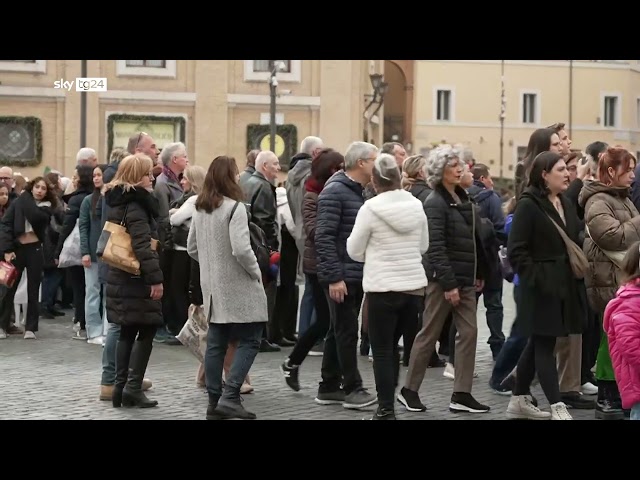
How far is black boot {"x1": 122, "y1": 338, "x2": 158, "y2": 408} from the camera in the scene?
400 inches

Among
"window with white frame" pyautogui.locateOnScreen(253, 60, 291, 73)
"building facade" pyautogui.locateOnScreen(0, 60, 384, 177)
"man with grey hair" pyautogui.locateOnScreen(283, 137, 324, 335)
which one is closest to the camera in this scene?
"man with grey hair" pyautogui.locateOnScreen(283, 137, 324, 335)

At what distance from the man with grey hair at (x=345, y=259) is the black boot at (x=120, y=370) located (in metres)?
1.63

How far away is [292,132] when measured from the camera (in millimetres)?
37844

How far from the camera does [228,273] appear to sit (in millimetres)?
9617

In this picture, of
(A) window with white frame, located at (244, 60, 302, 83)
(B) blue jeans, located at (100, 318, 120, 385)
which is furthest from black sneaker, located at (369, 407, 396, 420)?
(A) window with white frame, located at (244, 60, 302, 83)

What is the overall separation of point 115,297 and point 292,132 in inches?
1101

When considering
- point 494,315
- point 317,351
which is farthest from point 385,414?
point 317,351

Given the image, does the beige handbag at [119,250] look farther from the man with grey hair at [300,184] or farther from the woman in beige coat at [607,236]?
the woman in beige coat at [607,236]

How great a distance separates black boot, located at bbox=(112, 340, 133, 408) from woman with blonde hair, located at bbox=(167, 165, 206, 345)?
2926 mm

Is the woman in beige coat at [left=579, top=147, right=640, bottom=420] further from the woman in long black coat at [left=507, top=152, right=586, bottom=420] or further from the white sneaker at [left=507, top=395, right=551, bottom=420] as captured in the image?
the white sneaker at [left=507, top=395, right=551, bottom=420]

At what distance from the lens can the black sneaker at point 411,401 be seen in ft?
32.8

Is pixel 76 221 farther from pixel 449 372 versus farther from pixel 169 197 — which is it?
pixel 449 372
